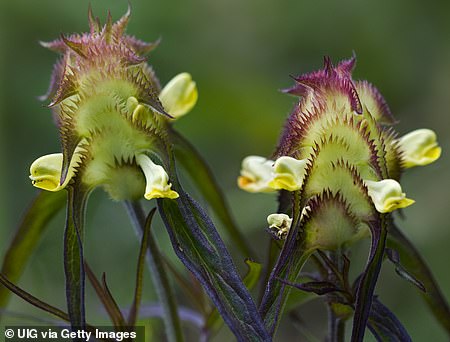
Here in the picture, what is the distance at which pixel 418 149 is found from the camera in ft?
3.41

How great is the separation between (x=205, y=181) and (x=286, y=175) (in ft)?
1.02

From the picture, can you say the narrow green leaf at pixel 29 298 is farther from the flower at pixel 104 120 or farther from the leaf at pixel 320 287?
the leaf at pixel 320 287

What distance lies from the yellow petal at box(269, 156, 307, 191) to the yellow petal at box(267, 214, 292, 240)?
0.16ft

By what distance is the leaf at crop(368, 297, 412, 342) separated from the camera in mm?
886

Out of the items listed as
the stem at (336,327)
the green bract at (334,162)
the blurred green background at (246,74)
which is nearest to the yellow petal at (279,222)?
the green bract at (334,162)

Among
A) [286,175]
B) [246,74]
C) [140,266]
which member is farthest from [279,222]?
[246,74]

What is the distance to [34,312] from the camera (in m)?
2.12

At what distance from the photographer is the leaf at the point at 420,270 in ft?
3.23

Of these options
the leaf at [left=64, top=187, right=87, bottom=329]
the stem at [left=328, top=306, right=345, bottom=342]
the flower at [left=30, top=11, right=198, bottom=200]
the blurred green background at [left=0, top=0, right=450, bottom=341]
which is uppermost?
the blurred green background at [left=0, top=0, right=450, bottom=341]

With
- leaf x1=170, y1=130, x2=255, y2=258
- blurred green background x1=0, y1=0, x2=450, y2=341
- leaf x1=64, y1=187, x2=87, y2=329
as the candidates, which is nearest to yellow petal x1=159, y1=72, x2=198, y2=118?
leaf x1=170, y1=130, x2=255, y2=258

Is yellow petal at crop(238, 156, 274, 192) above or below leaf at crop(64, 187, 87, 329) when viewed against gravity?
above

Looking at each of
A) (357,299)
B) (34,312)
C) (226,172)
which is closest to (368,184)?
(357,299)

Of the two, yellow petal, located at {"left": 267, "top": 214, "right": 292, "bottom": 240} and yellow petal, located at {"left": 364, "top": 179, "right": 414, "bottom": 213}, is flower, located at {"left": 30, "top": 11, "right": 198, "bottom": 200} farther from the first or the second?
yellow petal, located at {"left": 364, "top": 179, "right": 414, "bottom": 213}

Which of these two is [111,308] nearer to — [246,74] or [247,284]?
[247,284]
